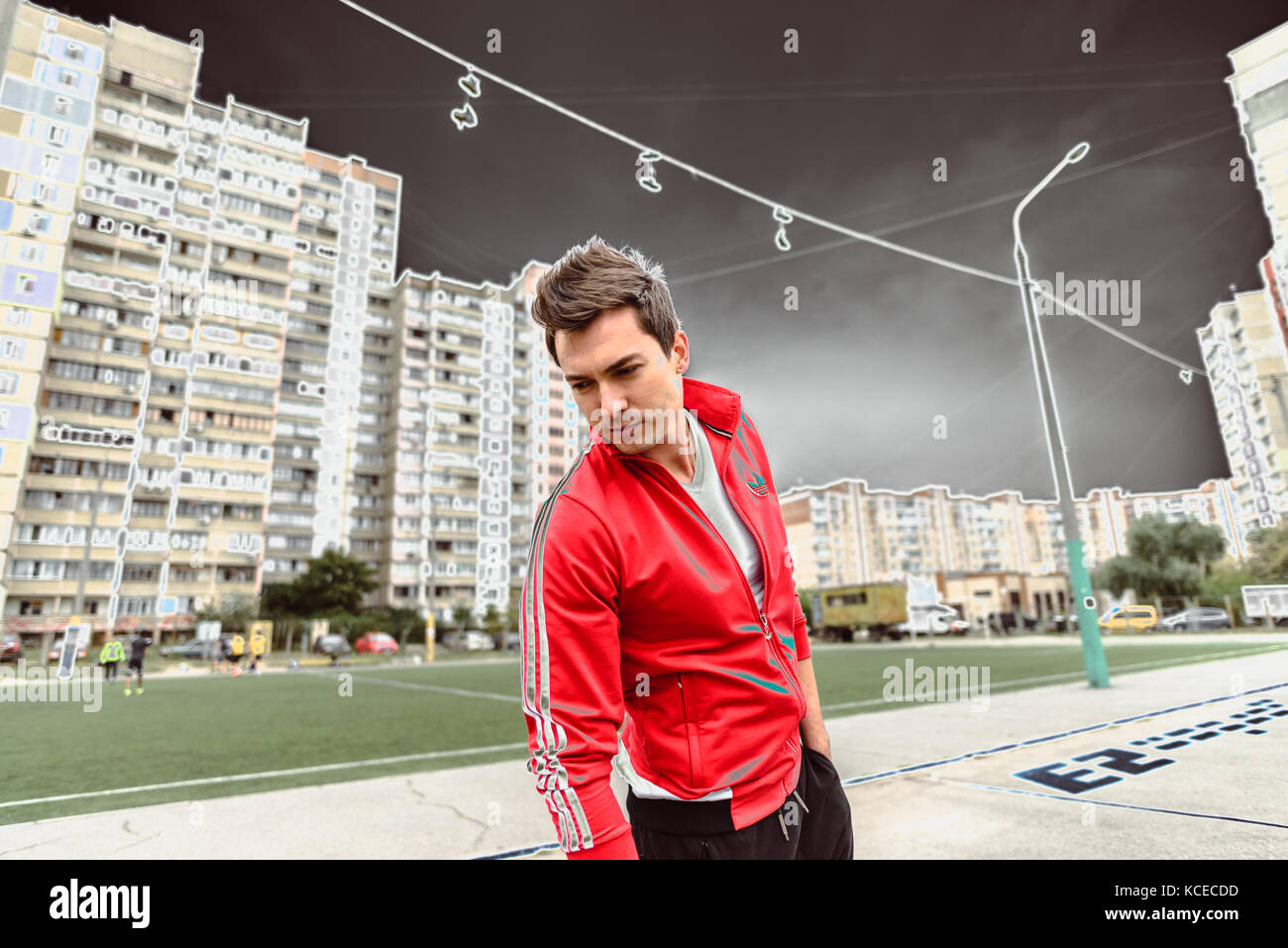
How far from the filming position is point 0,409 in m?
3.31

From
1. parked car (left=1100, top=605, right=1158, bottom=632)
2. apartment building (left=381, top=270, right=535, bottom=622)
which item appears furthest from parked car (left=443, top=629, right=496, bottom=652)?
parked car (left=1100, top=605, right=1158, bottom=632)

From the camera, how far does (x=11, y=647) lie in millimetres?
6457

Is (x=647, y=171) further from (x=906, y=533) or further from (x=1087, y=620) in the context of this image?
(x=906, y=533)

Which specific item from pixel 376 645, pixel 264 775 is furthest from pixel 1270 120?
pixel 376 645

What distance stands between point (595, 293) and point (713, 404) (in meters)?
0.41

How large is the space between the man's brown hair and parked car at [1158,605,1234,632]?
15.4 ft

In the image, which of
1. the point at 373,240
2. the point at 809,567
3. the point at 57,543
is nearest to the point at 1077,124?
the point at 57,543

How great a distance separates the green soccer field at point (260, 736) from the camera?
162 inches

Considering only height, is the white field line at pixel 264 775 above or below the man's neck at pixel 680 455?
below

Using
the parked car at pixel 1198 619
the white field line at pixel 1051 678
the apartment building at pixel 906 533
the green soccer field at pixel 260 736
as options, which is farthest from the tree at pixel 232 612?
the apartment building at pixel 906 533

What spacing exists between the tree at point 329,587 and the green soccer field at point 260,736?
3561cm

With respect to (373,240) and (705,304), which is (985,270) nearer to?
(705,304)

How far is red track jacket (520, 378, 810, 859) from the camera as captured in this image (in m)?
0.83

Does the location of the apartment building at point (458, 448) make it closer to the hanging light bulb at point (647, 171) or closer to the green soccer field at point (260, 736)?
the green soccer field at point (260, 736)
